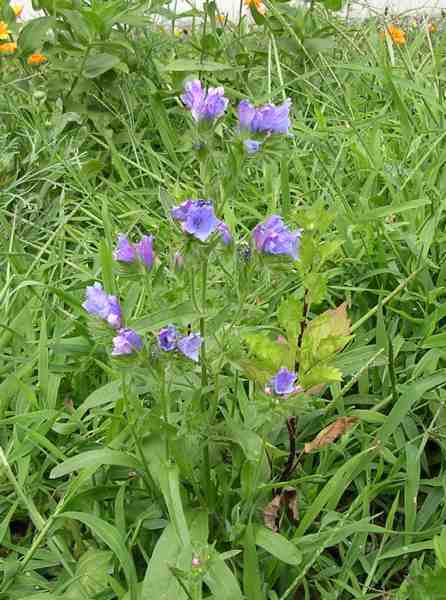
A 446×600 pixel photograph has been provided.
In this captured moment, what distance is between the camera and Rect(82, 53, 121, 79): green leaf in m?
2.34

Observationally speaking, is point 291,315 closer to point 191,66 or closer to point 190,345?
point 190,345

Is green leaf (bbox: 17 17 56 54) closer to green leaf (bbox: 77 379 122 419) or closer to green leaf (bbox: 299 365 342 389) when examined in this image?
green leaf (bbox: 77 379 122 419)

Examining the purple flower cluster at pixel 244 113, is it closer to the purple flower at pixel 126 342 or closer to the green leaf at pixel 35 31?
the purple flower at pixel 126 342

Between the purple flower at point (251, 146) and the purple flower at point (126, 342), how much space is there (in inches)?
10.5

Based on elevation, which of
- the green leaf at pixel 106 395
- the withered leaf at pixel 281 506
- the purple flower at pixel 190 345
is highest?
the purple flower at pixel 190 345

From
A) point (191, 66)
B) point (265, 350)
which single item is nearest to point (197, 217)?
point (265, 350)

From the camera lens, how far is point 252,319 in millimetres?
1534

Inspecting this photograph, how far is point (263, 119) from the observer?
3.36 ft

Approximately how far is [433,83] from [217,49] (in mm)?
659

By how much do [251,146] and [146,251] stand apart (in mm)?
200

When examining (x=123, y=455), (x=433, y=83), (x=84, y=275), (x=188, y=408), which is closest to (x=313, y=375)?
(x=188, y=408)

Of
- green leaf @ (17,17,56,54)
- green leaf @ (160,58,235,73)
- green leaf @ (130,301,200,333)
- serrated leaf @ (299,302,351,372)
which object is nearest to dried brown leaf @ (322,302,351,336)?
serrated leaf @ (299,302,351,372)

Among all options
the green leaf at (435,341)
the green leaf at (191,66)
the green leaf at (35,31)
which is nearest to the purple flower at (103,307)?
the green leaf at (435,341)

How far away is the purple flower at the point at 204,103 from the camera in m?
1.01
